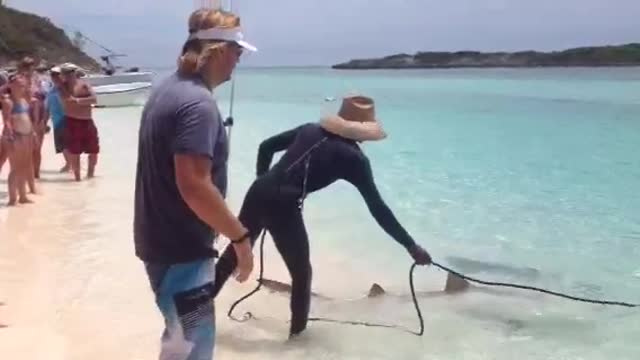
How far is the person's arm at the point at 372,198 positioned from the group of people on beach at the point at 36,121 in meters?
5.09

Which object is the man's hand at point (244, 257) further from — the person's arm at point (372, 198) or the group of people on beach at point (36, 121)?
the group of people on beach at point (36, 121)

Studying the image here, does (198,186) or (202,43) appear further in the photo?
(202,43)

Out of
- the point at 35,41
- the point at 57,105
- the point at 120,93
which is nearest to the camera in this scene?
the point at 57,105

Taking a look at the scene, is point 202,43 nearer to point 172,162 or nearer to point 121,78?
point 172,162

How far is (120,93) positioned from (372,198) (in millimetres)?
25721

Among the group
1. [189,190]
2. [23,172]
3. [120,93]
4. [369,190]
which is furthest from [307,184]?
[120,93]

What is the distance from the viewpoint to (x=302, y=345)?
5352 mm

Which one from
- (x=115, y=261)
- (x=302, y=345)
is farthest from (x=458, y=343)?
(x=115, y=261)

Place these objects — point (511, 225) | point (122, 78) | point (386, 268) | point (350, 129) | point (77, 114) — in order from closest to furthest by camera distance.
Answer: point (350, 129), point (386, 268), point (511, 225), point (77, 114), point (122, 78)

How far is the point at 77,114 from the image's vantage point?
11.3 meters

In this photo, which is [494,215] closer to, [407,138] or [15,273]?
[15,273]

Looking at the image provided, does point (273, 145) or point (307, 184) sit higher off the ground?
point (273, 145)

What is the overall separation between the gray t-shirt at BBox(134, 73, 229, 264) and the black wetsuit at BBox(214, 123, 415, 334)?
162 centimetres

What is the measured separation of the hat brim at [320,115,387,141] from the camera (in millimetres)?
4867
